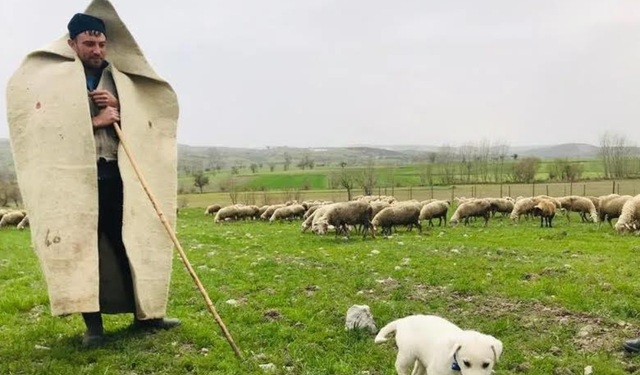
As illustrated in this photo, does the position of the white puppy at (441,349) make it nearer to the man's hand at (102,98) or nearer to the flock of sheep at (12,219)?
the man's hand at (102,98)

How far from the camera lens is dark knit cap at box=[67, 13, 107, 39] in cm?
679

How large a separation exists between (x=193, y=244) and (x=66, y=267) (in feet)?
46.9

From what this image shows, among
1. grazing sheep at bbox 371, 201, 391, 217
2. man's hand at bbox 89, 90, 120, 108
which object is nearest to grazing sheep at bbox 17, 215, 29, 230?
grazing sheep at bbox 371, 201, 391, 217

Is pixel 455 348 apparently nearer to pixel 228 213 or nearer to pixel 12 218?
pixel 228 213

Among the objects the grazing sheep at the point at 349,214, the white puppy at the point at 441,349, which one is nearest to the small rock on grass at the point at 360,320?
the white puppy at the point at 441,349

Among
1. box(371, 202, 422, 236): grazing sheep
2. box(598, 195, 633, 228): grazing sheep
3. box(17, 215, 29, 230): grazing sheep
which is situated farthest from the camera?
box(17, 215, 29, 230): grazing sheep

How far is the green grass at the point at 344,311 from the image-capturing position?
6289 millimetres

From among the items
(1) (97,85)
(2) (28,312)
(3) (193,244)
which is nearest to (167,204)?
(1) (97,85)

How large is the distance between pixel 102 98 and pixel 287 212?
29882 mm

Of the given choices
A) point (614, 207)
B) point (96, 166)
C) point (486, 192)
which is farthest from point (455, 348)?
point (486, 192)

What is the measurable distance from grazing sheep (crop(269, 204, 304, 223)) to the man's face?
29471 millimetres

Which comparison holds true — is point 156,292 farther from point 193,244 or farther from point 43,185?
point 193,244

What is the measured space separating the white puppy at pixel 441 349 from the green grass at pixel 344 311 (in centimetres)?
72

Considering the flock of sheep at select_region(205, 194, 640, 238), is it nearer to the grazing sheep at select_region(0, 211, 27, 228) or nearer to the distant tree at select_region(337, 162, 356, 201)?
the grazing sheep at select_region(0, 211, 27, 228)
